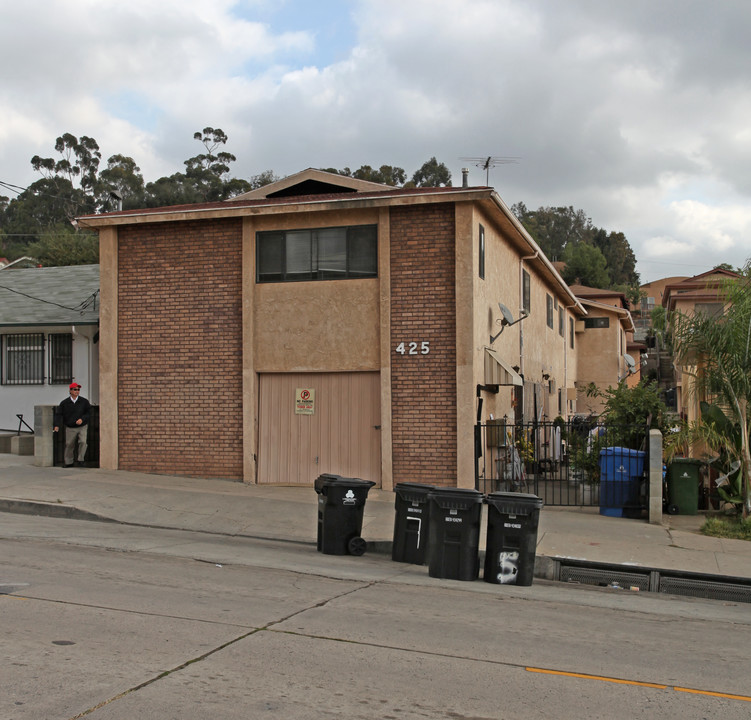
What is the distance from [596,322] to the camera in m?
38.2

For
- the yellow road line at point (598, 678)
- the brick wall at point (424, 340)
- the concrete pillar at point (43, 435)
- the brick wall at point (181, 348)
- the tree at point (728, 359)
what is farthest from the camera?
the concrete pillar at point (43, 435)

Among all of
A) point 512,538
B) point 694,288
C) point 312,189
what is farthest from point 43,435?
point 694,288

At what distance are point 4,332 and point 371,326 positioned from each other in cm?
951

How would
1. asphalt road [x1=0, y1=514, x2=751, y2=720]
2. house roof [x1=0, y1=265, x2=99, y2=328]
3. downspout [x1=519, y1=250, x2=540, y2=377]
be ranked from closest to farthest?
asphalt road [x1=0, y1=514, x2=751, y2=720]
house roof [x1=0, y1=265, x2=99, y2=328]
downspout [x1=519, y1=250, x2=540, y2=377]

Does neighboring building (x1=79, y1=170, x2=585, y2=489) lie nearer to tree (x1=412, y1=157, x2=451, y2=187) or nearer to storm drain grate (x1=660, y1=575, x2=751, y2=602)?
storm drain grate (x1=660, y1=575, x2=751, y2=602)

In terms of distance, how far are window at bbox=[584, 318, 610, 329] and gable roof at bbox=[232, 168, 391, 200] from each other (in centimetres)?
2349

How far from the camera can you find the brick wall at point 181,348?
52.7 ft

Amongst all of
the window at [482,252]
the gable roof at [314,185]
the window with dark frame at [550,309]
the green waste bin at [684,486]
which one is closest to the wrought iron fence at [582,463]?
the green waste bin at [684,486]

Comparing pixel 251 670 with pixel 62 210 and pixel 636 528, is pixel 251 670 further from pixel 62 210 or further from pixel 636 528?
Result: pixel 62 210

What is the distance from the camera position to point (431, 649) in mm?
6254

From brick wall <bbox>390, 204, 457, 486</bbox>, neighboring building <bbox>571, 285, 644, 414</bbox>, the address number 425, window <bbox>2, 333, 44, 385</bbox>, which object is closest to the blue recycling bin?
brick wall <bbox>390, 204, 457, 486</bbox>

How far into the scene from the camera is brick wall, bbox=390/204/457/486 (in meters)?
14.9

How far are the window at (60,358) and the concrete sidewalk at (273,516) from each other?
3.60 m

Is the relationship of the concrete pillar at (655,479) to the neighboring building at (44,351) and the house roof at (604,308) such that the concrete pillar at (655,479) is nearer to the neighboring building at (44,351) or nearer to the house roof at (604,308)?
the neighboring building at (44,351)
